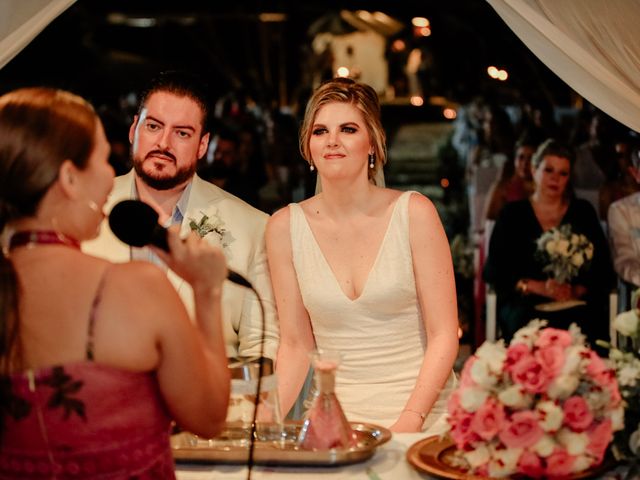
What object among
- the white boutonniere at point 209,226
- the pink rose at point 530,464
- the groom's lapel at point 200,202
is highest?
the groom's lapel at point 200,202

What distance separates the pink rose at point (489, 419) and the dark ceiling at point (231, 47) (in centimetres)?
990

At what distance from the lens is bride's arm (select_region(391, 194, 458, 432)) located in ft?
11.2

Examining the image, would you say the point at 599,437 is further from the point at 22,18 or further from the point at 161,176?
the point at 22,18

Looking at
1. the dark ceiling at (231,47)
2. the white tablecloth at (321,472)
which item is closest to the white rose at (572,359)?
the white tablecloth at (321,472)

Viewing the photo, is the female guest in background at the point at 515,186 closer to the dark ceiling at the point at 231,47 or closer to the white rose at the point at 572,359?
the white rose at the point at 572,359

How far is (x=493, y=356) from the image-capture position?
92.4 inches

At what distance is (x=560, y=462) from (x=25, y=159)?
1.29m

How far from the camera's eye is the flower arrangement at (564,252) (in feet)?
19.6

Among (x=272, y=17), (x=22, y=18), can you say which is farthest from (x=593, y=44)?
(x=272, y=17)

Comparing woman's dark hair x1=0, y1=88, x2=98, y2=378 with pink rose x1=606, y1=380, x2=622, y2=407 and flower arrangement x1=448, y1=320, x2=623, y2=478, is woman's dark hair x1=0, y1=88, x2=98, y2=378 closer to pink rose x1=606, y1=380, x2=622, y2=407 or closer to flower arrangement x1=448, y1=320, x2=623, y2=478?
flower arrangement x1=448, y1=320, x2=623, y2=478

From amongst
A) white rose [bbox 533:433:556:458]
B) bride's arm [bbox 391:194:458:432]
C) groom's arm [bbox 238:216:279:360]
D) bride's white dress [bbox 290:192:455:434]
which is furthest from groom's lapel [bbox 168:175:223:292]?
white rose [bbox 533:433:556:458]

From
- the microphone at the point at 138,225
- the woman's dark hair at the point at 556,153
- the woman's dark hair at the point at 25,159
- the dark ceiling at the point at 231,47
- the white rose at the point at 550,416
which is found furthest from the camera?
the dark ceiling at the point at 231,47

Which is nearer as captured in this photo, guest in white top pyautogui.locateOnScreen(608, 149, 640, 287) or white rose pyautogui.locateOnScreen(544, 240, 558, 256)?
white rose pyautogui.locateOnScreen(544, 240, 558, 256)

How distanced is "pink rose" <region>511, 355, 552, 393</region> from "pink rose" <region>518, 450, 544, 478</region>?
139 millimetres
